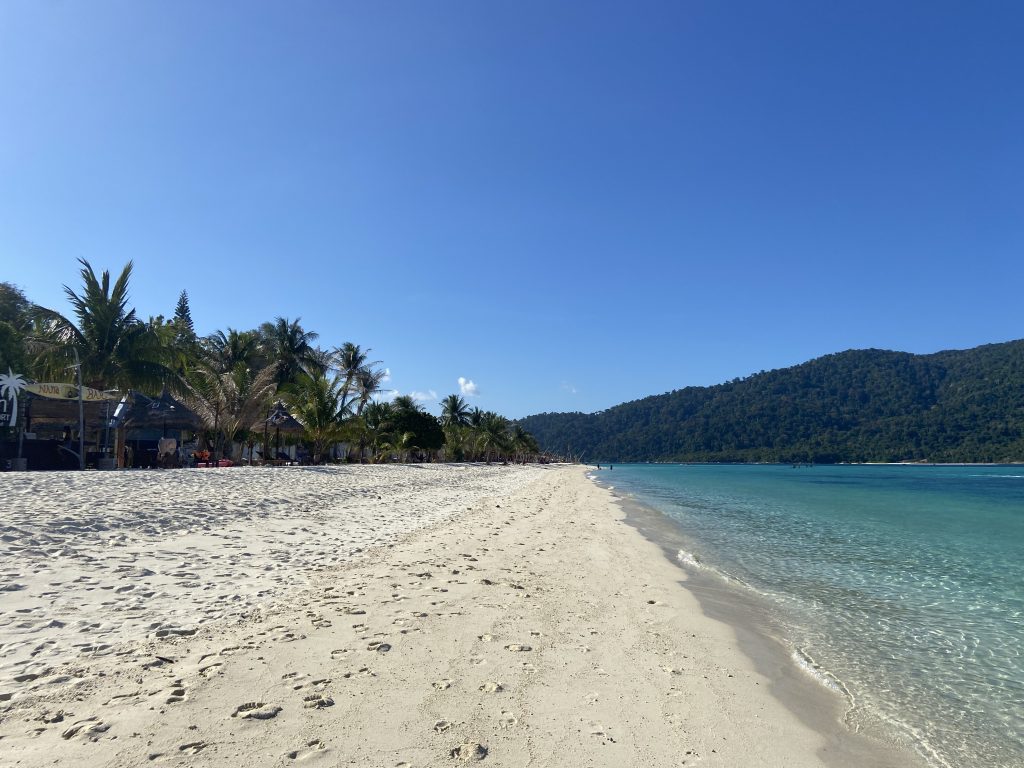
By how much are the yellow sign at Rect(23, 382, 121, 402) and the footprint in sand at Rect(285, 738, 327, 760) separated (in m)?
17.3

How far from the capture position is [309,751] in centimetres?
290

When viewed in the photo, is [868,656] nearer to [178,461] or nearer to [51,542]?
[51,542]

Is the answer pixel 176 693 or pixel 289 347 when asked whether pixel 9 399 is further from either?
pixel 289 347

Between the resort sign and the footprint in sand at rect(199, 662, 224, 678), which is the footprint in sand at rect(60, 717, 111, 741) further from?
the resort sign

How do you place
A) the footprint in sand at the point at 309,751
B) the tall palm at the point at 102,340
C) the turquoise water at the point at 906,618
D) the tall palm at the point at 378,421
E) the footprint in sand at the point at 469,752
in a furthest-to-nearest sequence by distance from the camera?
the tall palm at the point at 378,421
the tall palm at the point at 102,340
the turquoise water at the point at 906,618
the footprint in sand at the point at 469,752
the footprint in sand at the point at 309,751

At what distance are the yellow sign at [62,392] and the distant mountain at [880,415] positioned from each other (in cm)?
15006

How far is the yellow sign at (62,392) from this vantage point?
16094 millimetres

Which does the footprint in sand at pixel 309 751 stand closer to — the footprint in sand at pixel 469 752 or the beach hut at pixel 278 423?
the footprint in sand at pixel 469 752

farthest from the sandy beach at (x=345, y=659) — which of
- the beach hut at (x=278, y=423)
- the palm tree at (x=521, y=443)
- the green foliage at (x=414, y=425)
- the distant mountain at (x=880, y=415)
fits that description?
the distant mountain at (x=880, y=415)

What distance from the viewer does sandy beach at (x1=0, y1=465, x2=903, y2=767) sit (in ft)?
10.0

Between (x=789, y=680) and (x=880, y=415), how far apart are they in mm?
182608

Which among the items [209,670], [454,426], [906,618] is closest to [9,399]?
[209,670]

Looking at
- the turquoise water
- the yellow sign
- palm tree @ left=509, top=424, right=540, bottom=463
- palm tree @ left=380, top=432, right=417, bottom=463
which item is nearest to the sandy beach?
the turquoise water

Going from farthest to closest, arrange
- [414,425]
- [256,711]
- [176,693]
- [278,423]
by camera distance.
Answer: [414,425] < [278,423] < [176,693] < [256,711]
